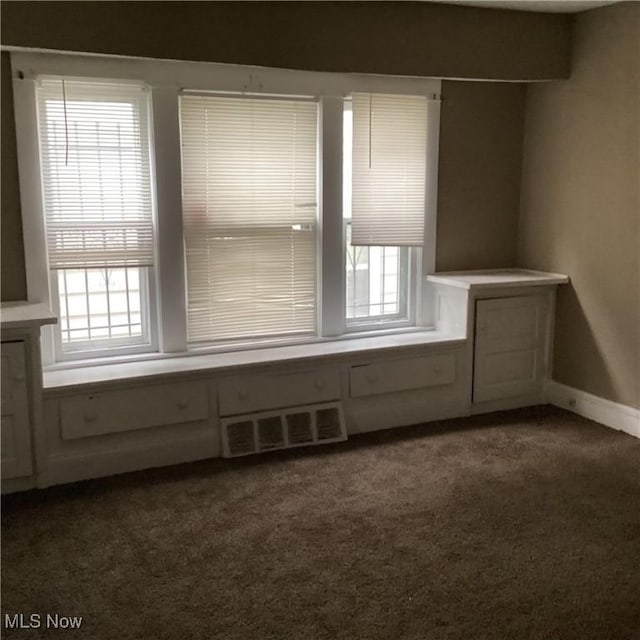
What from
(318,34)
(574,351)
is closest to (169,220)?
(318,34)

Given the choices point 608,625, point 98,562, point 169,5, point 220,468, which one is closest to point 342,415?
point 220,468

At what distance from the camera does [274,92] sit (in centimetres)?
399

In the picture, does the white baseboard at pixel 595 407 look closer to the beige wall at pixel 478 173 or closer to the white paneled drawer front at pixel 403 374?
the white paneled drawer front at pixel 403 374

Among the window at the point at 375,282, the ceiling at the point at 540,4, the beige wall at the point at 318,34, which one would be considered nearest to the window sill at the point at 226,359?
the window at the point at 375,282

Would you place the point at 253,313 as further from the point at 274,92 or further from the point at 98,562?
the point at 98,562

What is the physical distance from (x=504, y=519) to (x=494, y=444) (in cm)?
91

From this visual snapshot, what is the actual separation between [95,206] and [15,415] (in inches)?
45.1

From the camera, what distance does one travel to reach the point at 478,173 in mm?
4617

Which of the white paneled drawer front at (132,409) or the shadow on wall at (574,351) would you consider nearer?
the white paneled drawer front at (132,409)

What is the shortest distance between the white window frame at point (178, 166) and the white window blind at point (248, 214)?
7 centimetres

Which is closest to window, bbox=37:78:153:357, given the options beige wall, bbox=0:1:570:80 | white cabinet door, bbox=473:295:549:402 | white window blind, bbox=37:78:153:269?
white window blind, bbox=37:78:153:269

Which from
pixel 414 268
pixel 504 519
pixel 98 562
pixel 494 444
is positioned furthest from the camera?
pixel 414 268

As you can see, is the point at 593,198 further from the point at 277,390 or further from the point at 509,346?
the point at 277,390

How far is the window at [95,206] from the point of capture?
3.61 metres
